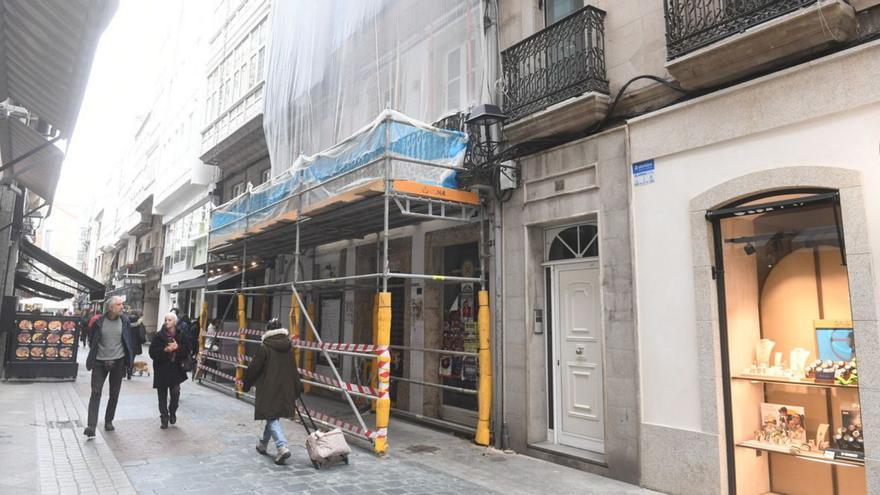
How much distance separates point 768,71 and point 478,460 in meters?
5.49

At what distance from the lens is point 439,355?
991 centimetres

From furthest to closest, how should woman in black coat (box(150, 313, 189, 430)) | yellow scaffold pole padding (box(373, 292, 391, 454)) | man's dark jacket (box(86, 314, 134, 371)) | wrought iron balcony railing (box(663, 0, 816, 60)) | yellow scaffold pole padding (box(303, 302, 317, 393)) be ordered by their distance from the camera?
yellow scaffold pole padding (box(303, 302, 317, 393)), woman in black coat (box(150, 313, 189, 430)), man's dark jacket (box(86, 314, 134, 371)), yellow scaffold pole padding (box(373, 292, 391, 454)), wrought iron balcony railing (box(663, 0, 816, 60))

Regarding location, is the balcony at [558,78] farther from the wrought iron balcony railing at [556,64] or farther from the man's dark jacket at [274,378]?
the man's dark jacket at [274,378]

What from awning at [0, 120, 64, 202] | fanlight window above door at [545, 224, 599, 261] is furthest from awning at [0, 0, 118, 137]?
fanlight window above door at [545, 224, 599, 261]

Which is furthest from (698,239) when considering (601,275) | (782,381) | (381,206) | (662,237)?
(381,206)

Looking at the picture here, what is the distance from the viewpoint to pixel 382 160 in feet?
25.6

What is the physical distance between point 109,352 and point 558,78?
23.7ft

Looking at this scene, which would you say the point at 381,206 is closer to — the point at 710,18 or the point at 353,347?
the point at 353,347


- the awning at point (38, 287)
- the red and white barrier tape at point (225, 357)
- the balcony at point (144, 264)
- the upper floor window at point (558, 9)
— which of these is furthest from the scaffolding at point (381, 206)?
the balcony at point (144, 264)

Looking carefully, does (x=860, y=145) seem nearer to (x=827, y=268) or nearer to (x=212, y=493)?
(x=827, y=268)

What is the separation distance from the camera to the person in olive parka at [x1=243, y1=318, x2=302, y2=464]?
22.2 feet

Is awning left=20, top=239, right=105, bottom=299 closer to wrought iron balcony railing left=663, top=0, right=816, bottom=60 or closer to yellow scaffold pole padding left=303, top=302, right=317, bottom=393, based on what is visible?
yellow scaffold pole padding left=303, top=302, right=317, bottom=393

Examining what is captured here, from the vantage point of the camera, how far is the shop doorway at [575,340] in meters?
7.24

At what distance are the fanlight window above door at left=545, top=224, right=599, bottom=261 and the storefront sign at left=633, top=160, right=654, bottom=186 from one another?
38.3 inches
